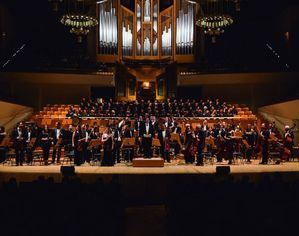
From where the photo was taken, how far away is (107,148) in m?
8.80

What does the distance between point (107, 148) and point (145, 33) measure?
30.5ft

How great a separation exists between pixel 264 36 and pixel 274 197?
601 inches

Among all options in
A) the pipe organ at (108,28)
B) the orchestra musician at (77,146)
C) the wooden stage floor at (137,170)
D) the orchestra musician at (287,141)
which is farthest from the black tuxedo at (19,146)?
the pipe organ at (108,28)

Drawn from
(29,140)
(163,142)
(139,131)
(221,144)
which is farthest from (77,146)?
(221,144)

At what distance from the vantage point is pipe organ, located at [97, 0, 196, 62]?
1652 cm

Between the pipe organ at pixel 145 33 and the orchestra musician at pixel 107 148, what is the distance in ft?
27.8

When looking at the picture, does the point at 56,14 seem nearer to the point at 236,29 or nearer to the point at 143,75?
the point at 143,75

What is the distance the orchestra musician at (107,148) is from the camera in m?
8.73

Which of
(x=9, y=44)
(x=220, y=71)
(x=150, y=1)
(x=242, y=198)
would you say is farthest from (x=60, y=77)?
(x=242, y=198)

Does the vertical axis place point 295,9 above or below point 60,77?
above

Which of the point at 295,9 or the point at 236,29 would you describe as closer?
the point at 295,9

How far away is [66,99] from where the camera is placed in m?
16.6

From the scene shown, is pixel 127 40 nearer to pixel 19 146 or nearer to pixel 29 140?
pixel 29 140

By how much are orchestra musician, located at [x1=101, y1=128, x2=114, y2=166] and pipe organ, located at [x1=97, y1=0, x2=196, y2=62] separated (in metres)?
8.48
